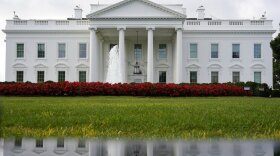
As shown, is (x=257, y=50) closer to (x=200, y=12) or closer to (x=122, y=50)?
(x=200, y=12)

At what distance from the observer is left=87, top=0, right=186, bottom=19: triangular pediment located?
2031 inches

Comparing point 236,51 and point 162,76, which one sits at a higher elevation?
point 236,51

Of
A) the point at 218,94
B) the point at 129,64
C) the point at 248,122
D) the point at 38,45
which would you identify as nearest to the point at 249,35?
the point at 129,64

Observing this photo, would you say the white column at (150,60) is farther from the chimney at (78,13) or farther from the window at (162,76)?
the chimney at (78,13)

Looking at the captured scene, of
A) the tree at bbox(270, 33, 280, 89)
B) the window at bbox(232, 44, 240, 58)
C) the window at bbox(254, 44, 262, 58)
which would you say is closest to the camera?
the tree at bbox(270, 33, 280, 89)

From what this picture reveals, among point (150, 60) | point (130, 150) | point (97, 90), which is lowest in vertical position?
point (130, 150)

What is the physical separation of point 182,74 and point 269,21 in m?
11.5

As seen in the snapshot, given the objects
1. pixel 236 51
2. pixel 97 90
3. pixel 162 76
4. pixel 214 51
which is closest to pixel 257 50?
pixel 236 51

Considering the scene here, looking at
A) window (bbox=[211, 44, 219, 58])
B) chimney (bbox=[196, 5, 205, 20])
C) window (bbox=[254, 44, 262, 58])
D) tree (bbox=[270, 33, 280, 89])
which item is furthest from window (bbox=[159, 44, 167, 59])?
tree (bbox=[270, 33, 280, 89])

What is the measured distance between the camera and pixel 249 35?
5581 cm

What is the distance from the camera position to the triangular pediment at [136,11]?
51.6m

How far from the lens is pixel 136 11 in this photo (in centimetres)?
5225

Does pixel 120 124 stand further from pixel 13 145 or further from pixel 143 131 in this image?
pixel 13 145

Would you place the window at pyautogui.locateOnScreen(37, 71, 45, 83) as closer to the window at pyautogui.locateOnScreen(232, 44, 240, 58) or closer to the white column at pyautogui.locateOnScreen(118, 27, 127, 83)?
the white column at pyautogui.locateOnScreen(118, 27, 127, 83)
